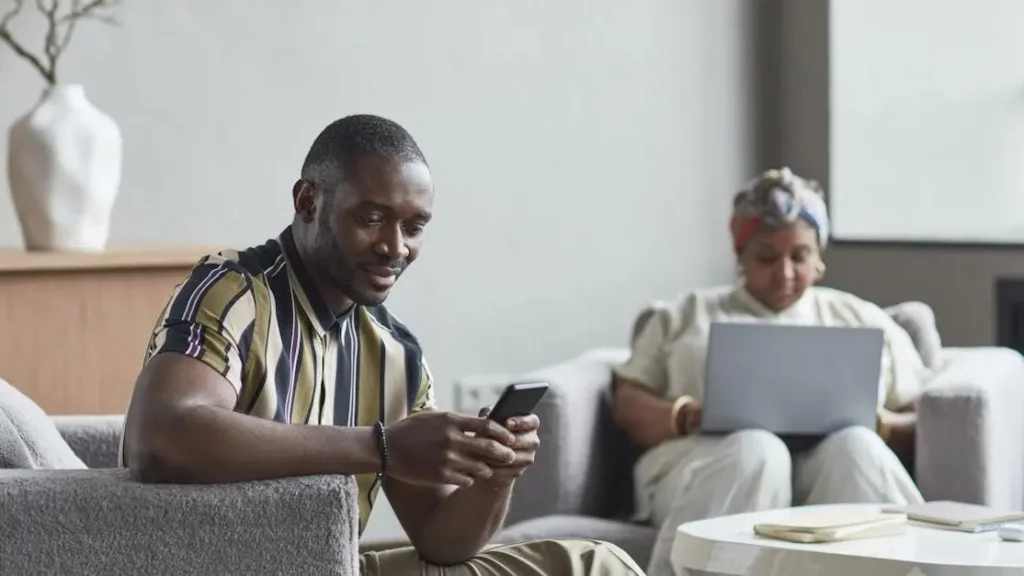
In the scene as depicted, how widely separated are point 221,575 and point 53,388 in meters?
1.55

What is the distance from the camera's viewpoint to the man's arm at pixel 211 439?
1.64m

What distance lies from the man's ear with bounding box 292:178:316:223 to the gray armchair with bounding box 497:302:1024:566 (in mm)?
1193

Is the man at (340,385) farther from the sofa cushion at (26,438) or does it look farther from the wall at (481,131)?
the wall at (481,131)

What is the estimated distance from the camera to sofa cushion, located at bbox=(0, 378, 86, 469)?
190cm

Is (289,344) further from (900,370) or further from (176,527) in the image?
(900,370)

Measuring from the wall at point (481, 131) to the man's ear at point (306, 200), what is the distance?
1.71 m

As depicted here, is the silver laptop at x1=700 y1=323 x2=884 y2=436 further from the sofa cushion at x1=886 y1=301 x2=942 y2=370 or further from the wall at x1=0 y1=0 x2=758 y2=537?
the wall at x1=0 y1=0 x2=758 y2=537

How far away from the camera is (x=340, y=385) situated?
1.95m

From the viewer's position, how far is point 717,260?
456 centimetres

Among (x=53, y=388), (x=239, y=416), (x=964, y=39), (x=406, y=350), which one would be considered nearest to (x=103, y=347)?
(x=53, y=388)

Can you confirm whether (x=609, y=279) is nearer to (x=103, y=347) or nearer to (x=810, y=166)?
(x=810, y=166)

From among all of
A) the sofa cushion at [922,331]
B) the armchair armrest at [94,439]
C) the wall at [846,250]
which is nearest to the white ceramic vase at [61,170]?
the armchair armrest at [94,439]

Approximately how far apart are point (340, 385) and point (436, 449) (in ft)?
0.89

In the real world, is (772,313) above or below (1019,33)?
below
